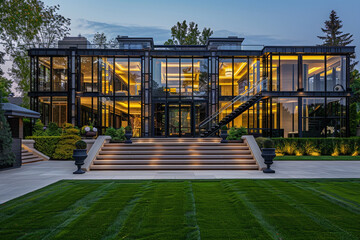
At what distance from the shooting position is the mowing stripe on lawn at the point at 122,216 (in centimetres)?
363

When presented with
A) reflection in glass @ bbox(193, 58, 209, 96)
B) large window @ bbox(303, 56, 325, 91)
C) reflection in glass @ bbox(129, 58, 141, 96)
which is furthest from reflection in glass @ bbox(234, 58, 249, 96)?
reflection in glass @ bbox(129, 58, 141, 96)

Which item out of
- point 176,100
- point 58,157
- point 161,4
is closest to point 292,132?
point 176,100

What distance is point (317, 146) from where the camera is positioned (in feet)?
52.3

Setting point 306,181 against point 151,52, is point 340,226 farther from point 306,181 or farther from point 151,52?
point 151,52

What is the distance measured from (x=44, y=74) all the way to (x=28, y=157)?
10726 millimetres

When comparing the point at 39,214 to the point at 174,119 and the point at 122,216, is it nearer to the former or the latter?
the point at 122,216

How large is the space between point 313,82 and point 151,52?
15.1 metres

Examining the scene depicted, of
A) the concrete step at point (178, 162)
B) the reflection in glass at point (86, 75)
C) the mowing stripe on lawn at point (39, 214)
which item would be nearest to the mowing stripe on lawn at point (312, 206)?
the concrete step at point (178, 162)

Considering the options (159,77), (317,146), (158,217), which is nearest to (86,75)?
(159,77)

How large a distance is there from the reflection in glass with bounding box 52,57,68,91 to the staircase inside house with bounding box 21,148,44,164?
8584 mm

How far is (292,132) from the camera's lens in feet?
62.4

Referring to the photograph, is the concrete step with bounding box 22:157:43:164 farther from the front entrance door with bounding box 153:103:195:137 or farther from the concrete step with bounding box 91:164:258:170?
the front entrance door with bounding box 153:103:195:137

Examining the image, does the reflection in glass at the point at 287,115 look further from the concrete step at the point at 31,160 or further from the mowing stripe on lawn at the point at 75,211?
the concrete step at the point at 31,160

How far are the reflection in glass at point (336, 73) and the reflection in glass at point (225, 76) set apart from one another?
8562 millimetres
